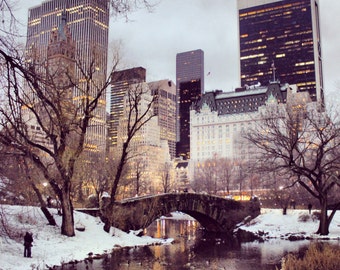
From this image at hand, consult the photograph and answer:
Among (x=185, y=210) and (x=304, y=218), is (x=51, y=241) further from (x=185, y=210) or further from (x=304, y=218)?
(x=304, y=218)

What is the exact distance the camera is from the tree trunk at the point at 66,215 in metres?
30.5

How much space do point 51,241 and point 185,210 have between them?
1999 centimetres

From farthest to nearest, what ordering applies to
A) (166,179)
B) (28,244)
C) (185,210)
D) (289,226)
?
(166,179) < (289,226) < (185,210) < (28,244)

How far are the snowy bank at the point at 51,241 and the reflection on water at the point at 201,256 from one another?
1.37m

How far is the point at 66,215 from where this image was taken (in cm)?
3066

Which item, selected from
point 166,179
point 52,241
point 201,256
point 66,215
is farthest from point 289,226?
point 166,179

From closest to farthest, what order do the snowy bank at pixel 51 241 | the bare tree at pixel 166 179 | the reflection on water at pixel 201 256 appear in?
1. the snowy bank at pixel 51 241
2. the reflection on water at pixel 201 256
3. the bare tree at pixel 166 179

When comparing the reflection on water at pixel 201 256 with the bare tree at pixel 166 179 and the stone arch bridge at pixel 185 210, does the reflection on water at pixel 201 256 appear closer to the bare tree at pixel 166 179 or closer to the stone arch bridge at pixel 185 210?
the stone arch bridge at pixel 185 210

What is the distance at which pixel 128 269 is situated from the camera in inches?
1004

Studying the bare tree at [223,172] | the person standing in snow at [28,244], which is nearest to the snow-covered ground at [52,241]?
the person standing in snow at [28,244]

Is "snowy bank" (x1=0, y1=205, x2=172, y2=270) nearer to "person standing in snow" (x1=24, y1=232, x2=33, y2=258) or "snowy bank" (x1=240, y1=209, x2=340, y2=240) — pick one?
"person standing in snow" (x1=24, y1=232, x2=33, y2=258)

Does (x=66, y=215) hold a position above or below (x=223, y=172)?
below

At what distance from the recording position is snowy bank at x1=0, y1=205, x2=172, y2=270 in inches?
974

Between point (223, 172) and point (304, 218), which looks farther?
point (223, 172)
